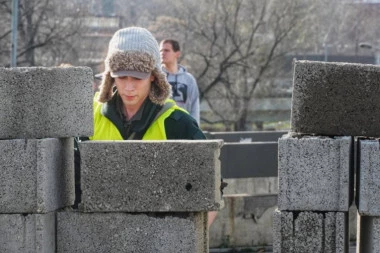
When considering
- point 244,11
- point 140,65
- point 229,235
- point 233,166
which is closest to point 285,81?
point 244,11

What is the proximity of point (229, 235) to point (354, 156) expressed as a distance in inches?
259

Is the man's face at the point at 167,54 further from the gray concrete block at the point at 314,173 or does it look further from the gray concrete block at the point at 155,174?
the gray concrete block at the point at 314,173

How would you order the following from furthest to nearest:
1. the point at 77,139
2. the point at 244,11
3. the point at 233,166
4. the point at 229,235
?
the point at 244,11, the point at 233,166, the point at 229,235, the point at 77,139

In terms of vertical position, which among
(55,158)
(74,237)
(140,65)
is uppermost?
(140,65)

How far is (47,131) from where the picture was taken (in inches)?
216

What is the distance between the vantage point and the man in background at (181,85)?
11.0 meters

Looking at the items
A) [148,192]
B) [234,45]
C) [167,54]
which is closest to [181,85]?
[167,54]

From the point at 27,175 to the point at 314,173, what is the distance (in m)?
1.53

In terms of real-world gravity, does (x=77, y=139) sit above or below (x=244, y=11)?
below

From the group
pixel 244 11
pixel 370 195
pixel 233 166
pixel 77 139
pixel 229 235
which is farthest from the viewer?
pixel 244 11

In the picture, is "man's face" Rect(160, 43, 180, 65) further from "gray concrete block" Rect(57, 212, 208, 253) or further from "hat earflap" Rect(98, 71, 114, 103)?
"gray concrete block" Rect(57, 212, 208, 253)

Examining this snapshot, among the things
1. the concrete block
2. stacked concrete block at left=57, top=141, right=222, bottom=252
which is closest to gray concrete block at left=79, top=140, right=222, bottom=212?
stacked concrete block at left=57, top=141, right=222, bottom=252

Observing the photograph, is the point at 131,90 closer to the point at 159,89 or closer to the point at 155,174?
the point at 159,89

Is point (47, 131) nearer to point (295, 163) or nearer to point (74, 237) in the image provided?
point (74, 237)
